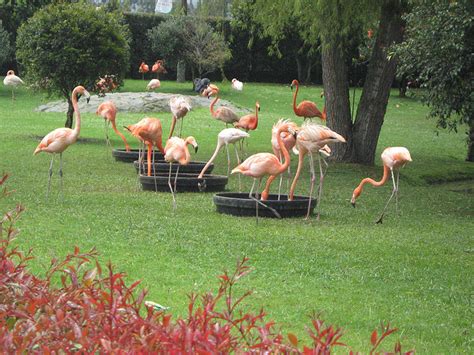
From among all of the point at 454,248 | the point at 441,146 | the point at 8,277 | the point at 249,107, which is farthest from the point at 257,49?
the point at 8,277

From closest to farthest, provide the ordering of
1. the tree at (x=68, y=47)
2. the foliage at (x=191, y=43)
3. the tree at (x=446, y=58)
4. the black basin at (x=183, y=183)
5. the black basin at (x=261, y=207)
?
the black basin at (x=261, y=207) → the tree at (x=446, y=58) → the black basin at (x=183, y=183) → the tree at (x=68, y=47) → the foliage at (x=191, y=43)

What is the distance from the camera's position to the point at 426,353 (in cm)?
580

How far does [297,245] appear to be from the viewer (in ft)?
30.1

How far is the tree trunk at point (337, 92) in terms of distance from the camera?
58.3ft

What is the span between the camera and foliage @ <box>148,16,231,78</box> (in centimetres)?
3788

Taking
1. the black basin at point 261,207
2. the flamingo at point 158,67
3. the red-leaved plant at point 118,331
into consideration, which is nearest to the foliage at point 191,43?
the flamingo at point 158,67

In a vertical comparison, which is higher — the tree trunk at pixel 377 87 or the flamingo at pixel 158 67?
the tree trunk at pixel 377 87

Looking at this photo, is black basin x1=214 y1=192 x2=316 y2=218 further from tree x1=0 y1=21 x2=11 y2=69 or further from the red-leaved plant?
tree x1=0 y1=21 x2=11 y2=69

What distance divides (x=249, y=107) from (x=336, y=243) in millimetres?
24468

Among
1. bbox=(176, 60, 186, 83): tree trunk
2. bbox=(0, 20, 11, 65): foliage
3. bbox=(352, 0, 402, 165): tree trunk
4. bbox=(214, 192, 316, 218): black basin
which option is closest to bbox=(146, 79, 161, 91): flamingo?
bbox=(0, 20, 11, 65): foliage

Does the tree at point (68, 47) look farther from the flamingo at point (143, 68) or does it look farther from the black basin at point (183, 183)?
the flamingo at point (143, 68)

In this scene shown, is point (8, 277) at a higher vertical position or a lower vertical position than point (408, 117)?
higher

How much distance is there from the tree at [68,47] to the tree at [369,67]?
4.56 metres

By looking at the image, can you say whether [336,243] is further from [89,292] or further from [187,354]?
[187,354]
